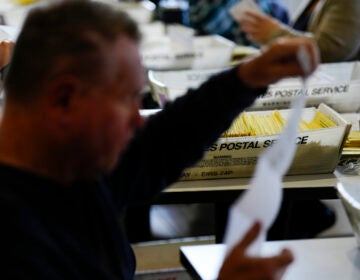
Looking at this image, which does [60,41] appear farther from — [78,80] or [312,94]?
[312,94]

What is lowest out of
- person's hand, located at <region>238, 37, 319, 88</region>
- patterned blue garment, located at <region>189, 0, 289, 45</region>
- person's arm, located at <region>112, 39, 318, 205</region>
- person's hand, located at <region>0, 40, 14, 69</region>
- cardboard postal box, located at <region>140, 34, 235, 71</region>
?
patterned blue garment, located at <region>189, 0, 289, 45</region>

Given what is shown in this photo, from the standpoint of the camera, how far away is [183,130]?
2.67 ft

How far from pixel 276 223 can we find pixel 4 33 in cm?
102

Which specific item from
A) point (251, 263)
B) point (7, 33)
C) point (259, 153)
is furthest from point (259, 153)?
point (7, 33)

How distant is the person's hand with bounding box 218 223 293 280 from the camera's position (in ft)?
1.99

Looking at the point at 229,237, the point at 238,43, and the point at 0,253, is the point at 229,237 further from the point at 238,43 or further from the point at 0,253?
the point at 238,43

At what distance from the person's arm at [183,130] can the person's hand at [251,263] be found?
8.9 inches

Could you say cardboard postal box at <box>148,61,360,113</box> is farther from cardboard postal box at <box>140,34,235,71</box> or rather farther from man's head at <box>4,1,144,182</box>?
man's head at <box>4,1,144,182</box>

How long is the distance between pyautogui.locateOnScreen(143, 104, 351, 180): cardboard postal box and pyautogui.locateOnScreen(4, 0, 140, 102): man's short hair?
655 mm

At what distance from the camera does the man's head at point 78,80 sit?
1.87 ft

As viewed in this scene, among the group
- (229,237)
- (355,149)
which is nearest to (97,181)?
(229,237)

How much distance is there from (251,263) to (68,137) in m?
0.25

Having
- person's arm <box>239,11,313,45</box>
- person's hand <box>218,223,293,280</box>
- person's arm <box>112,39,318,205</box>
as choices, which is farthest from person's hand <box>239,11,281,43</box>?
person's hand <box>218,223,293,280</box>

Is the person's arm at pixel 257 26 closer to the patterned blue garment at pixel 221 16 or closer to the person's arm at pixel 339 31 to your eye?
the person's arm at pixel 339 31
